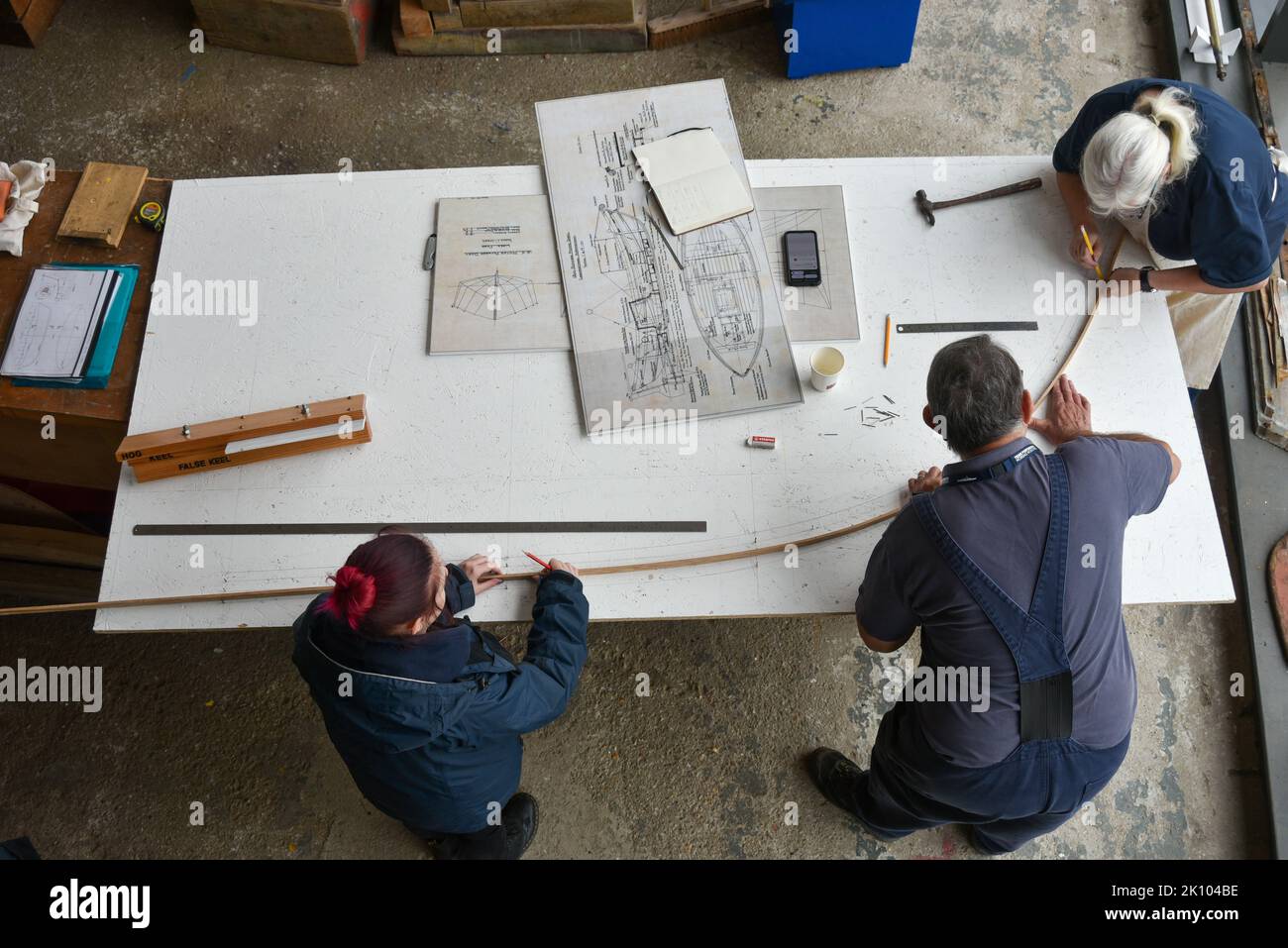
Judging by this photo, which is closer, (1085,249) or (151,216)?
(1085,249)

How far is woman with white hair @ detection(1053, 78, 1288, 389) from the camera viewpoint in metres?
2.19

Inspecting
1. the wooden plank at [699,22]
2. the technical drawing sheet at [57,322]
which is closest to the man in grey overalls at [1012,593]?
the technical drawing sheet at [57,322]

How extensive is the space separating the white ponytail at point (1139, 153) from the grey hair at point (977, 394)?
65cm

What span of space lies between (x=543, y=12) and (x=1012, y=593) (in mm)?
3234

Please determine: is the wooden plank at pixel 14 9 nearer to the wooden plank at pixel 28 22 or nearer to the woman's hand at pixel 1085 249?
the wooden plank at pixel 28 22

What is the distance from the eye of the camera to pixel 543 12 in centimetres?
382

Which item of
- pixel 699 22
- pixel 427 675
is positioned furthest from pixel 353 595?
pixel 699 22

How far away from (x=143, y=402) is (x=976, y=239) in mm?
2361

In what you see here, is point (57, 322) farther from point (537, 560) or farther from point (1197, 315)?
point (1197, 315)

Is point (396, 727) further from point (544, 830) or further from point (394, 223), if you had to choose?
point (394, 223)

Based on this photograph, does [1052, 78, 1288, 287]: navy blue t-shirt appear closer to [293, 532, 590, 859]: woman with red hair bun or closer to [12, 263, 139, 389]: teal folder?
[293, 532, 590, 859]: woman with red hair bun

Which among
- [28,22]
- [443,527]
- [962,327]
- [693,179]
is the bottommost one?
[443,527]

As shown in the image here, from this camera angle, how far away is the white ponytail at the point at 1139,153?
7.06 ft

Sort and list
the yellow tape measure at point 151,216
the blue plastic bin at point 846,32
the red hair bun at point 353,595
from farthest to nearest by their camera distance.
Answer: the blue plastic bin at point 846,32
the yellow tape measure at point 151,216
the red hair bun at point 353,595
